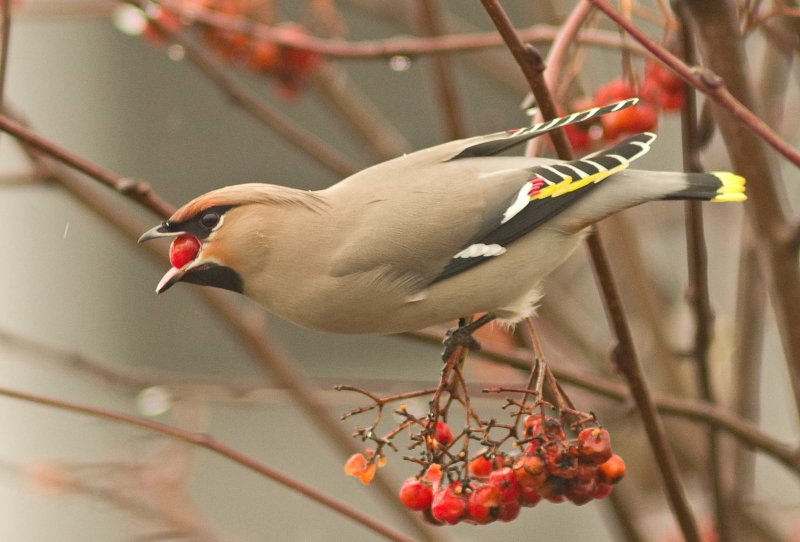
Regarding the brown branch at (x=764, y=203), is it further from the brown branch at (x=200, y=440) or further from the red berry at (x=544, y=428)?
the brown branch at (x=200, y=440)

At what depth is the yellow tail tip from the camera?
6.19ft

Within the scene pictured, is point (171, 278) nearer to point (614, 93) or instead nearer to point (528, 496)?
point (528, 496)

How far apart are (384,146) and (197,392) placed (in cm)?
87

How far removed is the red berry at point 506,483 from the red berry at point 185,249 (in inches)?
22.0

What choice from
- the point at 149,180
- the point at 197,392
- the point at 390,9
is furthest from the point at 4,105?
the point at 149,180

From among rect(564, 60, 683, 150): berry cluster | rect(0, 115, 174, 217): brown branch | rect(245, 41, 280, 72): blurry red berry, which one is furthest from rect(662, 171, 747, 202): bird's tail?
rect(245, 41, 280, 72): blurry red berry

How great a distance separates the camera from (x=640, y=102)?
270 cm

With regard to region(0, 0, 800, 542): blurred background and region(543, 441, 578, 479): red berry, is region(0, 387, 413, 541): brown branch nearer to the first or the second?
region(543, 441, 578, 479): red berry

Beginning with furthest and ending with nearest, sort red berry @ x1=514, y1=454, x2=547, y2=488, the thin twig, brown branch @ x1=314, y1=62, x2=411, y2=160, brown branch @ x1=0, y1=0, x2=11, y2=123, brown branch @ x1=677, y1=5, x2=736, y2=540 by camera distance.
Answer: brown branch @ x1=314, y1=62, x2=411, y2=160 → the thin twig → brown branch @ x1=677, y1=5, x2=736, y2=540 → brown branch @ x1=0, y1=0, x2=11, y2=123 → red berry @ x1=514, y1=454, x2=547, y2=488

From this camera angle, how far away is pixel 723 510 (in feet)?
8.13

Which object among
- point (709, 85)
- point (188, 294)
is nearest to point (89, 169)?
point (709, 85)

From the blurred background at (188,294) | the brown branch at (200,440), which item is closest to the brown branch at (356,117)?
the blurred background at (188,294)

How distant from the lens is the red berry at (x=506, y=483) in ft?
5.78

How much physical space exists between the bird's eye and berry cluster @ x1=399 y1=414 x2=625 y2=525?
1.60ft
